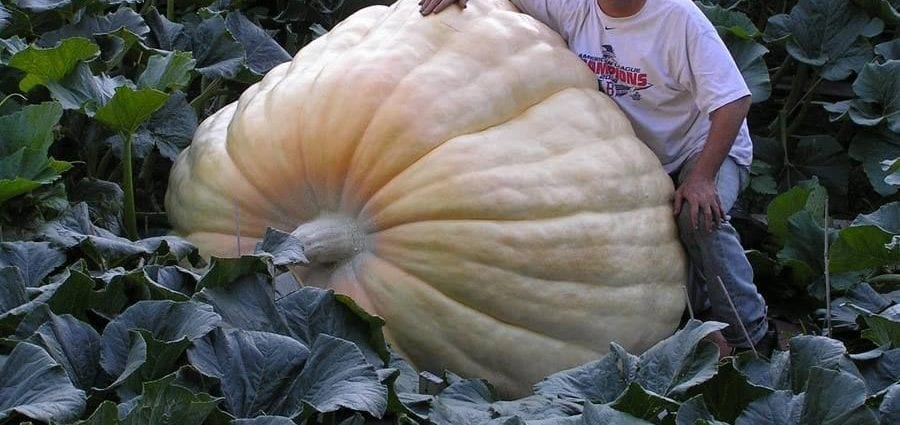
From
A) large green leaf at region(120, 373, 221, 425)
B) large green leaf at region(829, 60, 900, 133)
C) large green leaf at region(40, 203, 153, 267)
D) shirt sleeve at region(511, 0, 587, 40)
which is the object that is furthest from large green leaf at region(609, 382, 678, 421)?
large green leaf at region(829, 60, 900, 133)

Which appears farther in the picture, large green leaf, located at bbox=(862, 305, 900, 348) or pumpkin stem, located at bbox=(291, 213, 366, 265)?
pumpkin stem, located at bbox=(291, 213, 366, 265)

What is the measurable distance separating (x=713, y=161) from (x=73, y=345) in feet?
4.96

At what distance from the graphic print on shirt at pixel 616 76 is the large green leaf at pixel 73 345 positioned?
1.44 meters

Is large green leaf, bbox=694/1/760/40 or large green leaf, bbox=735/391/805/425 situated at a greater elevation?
large green leaf, bbox=735/391/805/425

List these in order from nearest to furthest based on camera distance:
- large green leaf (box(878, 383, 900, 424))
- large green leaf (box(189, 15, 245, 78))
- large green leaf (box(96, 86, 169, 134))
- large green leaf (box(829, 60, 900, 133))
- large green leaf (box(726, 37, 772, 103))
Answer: large green leaf (box(878, 383, 900, 424)) → large green leaf (box(96, 86, 169, 134)) → large green leaf (box(189, 15, 245, 78)) → large green leaf (box(829, 60, 900, 133)) → large green leaf (box(726, 37, 772, 103))

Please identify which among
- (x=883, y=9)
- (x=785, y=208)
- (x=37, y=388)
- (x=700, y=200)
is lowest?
(x=785, y=208)

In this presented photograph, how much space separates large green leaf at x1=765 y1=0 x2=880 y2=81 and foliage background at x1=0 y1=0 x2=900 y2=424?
4.5 inches

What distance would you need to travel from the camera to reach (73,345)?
165cm

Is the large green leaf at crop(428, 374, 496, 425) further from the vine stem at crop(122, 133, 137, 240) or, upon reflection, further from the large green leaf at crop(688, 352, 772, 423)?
the vine stem at crop(122, 133, 137, 240)

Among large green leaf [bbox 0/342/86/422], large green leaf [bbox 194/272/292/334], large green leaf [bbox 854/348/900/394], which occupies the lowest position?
large green leaf [bbox 854/348/900/394]

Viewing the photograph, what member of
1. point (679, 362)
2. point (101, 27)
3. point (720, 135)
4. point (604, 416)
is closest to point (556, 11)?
point (720, 135)

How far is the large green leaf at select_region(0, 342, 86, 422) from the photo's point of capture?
1.46 meters

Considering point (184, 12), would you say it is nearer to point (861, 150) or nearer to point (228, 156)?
point (228, 156)

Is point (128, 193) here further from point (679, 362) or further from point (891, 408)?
point (891, 408)
